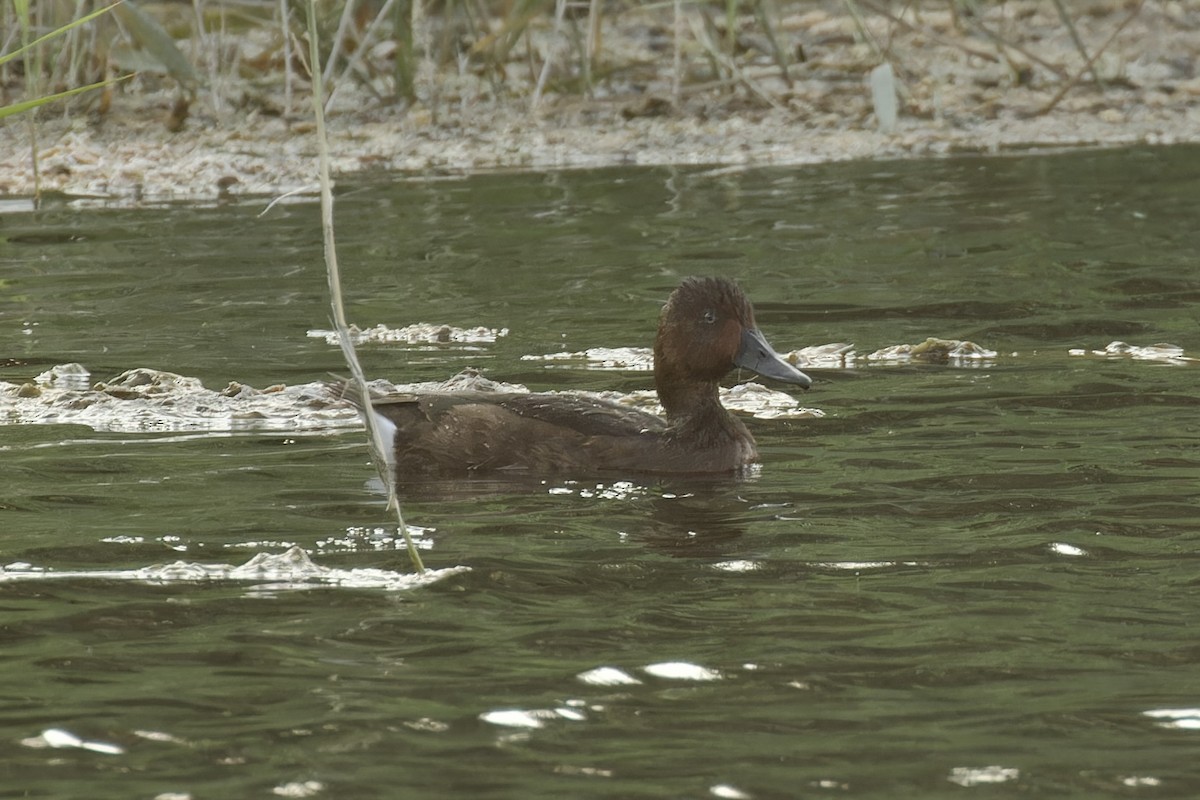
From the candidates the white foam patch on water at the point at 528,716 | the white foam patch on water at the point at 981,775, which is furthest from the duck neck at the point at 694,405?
the white foam patch on water at the point at 981,775

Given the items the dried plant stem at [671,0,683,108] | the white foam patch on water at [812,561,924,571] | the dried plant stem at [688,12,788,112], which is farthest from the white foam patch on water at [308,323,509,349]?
the dried plant stem at [688,12,788,112]

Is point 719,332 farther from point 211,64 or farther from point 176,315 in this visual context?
point 211,64

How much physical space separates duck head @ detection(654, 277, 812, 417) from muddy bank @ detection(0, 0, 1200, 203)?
6271 mm

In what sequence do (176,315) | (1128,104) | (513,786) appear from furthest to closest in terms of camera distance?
1. (1128,104)
2. (176,315)
3. (513,786)

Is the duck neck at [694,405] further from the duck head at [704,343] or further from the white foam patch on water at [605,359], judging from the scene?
the white foam patch on water at [605,359]

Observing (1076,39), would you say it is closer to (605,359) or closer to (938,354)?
(938,354)

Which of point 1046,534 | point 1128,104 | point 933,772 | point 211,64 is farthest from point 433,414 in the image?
point 1128,104

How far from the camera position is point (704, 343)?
22.9ft

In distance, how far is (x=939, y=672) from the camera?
4.20 m

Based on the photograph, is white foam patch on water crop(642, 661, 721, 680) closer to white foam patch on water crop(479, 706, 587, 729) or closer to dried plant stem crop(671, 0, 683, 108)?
white foam patch on water crop(479, 706, 587, 729)

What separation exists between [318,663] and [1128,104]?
39.2 ft

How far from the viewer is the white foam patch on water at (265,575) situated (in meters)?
4.95

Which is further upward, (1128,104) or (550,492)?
(1128,104)

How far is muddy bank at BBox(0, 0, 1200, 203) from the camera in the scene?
13.8 metres
